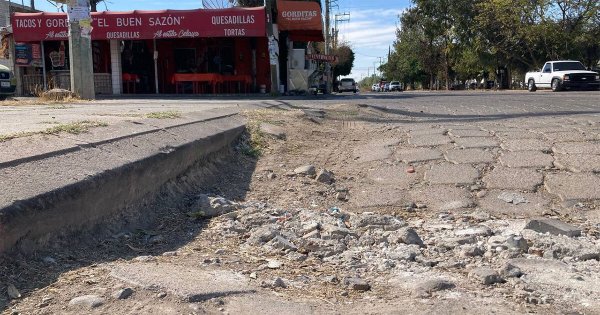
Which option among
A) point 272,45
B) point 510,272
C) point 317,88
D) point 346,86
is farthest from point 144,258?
point 346,86

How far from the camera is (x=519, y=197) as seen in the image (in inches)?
187

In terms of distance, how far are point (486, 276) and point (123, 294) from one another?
179 cm

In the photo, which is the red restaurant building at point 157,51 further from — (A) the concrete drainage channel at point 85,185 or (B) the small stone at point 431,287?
(B) the small stone at point 431,287

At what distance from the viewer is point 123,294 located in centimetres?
258

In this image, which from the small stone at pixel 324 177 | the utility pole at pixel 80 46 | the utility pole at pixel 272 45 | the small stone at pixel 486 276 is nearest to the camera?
the small stone at pixel 486 276

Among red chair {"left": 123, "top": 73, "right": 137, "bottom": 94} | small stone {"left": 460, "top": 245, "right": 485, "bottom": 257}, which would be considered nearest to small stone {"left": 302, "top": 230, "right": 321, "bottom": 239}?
small stone {"left": 460, "top": 245, "right": 485, "bottom": 257}

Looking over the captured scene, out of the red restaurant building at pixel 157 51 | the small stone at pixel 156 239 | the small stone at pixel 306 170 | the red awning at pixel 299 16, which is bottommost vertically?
the small stone at pixel 156 239

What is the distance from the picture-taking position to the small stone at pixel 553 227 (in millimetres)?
3754

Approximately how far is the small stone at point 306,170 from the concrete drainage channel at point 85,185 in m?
1.12

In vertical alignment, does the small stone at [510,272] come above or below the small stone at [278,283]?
below

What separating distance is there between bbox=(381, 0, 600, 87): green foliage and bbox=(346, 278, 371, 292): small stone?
40.7 m

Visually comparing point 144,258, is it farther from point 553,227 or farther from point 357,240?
point 553,227

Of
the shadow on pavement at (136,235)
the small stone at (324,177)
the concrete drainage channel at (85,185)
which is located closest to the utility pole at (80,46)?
the shadow on pavement at (136,235)

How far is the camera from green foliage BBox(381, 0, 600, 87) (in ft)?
130
